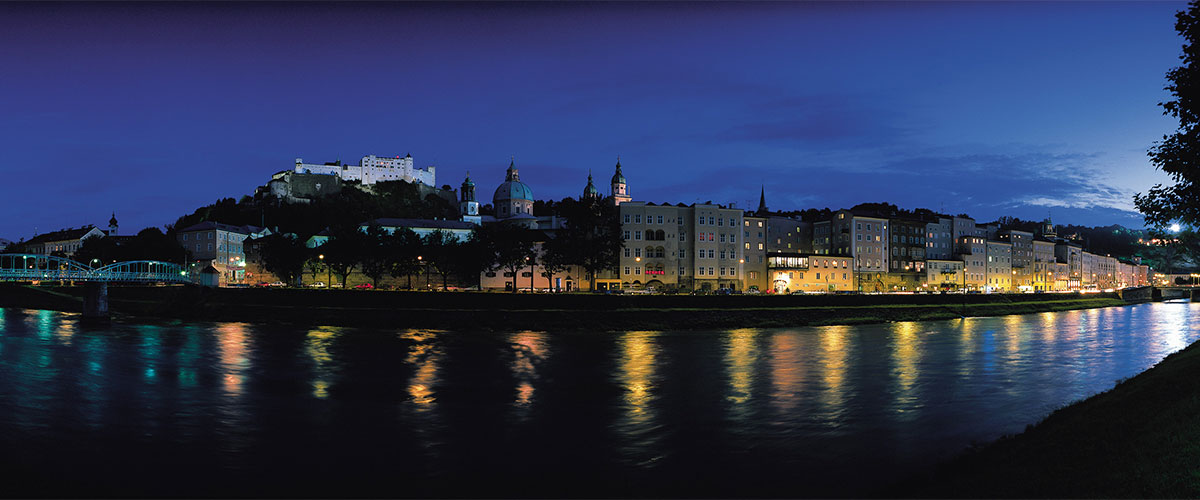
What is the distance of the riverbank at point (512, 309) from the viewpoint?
51500 mm

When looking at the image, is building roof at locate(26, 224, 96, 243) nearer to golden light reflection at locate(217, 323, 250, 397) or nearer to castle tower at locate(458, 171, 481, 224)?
castle tower at locate(458, 171, 481, 224)

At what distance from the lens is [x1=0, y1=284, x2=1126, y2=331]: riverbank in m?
51.5

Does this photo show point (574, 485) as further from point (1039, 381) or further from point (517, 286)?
point (517, 286)

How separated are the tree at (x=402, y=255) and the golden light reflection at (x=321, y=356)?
97.0 feet

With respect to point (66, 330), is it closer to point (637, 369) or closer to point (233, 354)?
point (233, 354)

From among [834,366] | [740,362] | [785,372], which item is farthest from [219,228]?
[834,366]

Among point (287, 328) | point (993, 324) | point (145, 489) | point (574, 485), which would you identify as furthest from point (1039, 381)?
point (287, 328)

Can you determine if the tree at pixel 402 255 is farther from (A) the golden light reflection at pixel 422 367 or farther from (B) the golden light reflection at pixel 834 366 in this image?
(B) the golden light reflection at pixel 834 366

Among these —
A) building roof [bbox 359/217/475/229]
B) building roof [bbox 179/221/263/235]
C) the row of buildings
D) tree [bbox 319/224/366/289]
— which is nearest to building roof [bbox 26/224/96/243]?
the row of buildings

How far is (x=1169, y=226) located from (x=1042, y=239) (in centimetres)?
14817

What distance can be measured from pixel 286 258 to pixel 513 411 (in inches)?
2909

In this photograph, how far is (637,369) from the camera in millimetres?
29859

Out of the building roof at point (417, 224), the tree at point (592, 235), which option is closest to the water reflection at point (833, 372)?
the tree at point (592, 235)

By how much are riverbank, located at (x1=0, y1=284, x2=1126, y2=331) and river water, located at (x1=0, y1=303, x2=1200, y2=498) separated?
9.75 metres
